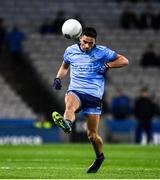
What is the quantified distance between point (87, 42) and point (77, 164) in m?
4.41

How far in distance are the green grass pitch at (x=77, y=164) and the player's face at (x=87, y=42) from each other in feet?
7.38

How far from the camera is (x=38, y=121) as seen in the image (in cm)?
3334

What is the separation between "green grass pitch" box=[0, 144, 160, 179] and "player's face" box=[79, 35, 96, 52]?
2.25 metres

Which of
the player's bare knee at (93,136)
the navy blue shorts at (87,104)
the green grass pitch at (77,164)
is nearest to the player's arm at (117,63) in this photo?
the navy blue shorts at (87,104)

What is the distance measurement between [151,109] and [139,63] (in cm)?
655

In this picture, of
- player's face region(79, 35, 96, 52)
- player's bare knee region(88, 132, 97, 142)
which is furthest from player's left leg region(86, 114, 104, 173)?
player's face region(79, 35, 96, 52)

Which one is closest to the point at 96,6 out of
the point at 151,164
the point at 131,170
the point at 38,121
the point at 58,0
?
the point at 58,0

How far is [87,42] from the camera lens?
16.0 meters

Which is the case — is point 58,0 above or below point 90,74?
below

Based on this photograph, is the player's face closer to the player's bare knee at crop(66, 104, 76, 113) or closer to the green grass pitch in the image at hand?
the player's bare knee at crop(66, 104, 76, 113)

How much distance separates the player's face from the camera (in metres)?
16.0

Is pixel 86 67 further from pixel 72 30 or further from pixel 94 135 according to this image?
pixel 94 135

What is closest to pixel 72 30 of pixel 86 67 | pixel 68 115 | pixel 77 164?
pixel 86 67

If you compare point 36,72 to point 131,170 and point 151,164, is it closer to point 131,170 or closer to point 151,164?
point 151,164
